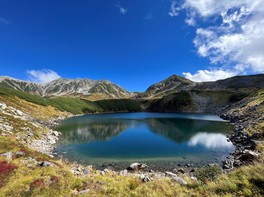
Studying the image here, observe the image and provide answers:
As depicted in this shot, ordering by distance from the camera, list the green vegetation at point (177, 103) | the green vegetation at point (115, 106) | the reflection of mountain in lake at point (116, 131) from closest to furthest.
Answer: the reflection of mountain in lake at point (116, 131) → the green vegetation at point (177, 103) → the green vegetation at point (115, 106)

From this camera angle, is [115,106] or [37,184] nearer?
[37,184]

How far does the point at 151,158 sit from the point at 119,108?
6380 inches

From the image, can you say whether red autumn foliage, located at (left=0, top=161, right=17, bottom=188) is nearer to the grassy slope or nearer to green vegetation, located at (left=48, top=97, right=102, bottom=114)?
the grassy slope

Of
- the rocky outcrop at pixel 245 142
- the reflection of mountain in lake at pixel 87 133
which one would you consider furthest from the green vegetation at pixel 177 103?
the reflection of mountain in lake at pixel 87 133

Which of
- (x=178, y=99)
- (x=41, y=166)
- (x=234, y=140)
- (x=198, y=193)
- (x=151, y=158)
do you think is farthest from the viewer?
(x=178, y=99)

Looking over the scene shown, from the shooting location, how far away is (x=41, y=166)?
48.7ft

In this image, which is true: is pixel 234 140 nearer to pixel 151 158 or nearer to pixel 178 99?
pixel 151 158

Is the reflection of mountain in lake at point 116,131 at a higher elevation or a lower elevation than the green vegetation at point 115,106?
lower

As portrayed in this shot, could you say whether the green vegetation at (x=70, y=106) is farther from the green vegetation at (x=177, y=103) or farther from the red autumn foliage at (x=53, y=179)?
the red autumn foliage at (x=53, y=179)

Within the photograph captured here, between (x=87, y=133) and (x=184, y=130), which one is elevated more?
(x=184, y=130)

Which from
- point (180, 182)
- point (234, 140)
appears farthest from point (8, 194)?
point (234, 140)

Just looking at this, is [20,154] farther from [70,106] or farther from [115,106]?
[115,106]

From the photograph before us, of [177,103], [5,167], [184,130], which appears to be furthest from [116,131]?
[177,103]

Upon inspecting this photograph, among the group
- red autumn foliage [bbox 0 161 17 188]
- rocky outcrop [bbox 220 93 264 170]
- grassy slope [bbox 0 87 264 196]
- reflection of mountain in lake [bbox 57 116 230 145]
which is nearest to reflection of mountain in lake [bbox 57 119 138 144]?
reflection of mountain in lake [bbox 57 116 230 145]
